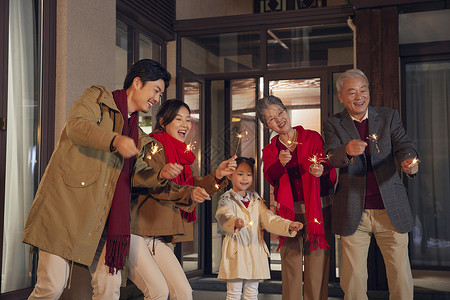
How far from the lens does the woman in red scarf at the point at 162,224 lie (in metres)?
2.60

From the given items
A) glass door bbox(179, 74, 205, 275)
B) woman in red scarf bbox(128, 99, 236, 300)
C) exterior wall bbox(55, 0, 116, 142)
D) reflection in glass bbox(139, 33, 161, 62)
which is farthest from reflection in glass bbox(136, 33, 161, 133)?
woman in red scarf bbox(128, 99, 236, 300)

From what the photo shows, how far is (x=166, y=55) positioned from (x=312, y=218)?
3210 millimetres

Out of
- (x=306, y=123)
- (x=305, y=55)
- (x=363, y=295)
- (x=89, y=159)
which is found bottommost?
(x=363, y=295)

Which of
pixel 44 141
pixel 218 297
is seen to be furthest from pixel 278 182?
pixel 218 297

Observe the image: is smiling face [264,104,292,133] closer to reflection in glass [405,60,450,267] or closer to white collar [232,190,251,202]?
white collar [232,190,251,202]

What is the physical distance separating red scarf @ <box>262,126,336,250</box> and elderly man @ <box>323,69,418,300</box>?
11cm

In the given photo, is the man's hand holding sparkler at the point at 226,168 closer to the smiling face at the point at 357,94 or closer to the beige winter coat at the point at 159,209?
the beige winter coat at the point at 159,209

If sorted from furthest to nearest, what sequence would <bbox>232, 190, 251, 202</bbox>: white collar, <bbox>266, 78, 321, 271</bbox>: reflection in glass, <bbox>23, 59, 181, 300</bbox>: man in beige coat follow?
<bbox>266, 78, 321, 271</bbox>: reflection in glass, <bbox>232, 190, 251, 202</bbox>: white collar, <bbox>23, 59, 181, 300</bbox>: man in beige coat

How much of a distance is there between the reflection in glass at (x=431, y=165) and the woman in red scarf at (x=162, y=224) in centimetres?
304

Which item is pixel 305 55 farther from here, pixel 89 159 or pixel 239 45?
pixel 89 159

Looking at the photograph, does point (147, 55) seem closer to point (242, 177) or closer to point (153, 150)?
point (242, 177)

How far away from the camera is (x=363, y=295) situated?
323 centimetres

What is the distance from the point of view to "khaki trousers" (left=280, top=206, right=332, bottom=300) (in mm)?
3381

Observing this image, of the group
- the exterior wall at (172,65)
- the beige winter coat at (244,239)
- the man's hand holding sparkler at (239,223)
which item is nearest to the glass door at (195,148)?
the exterior wall at (172,65)
